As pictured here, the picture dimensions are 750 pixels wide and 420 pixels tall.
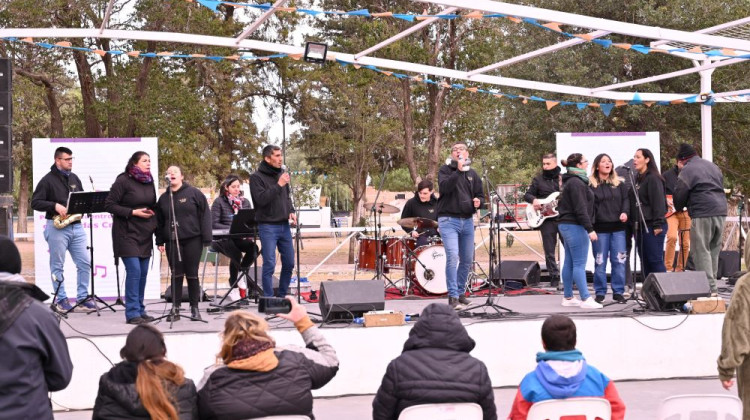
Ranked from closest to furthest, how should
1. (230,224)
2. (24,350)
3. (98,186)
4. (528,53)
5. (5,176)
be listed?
(24,350) < (5,176) < (528,53) < (230,224) < (98,186)

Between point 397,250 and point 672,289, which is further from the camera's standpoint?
point 397,250

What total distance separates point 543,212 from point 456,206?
2199mm

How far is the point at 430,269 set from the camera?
11461 mm

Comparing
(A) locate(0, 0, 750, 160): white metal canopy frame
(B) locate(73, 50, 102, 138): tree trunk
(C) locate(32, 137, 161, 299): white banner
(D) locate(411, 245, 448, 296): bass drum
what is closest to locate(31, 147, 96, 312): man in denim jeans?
(C) locate(32, 137, 161, 299): white banner

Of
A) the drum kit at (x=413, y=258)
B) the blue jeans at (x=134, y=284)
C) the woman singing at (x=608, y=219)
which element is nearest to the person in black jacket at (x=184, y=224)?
the blue jeans at (x=134, y=284)

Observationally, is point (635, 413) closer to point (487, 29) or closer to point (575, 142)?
point (575, 142)

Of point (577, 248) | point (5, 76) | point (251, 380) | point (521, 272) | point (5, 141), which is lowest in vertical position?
point (521, 272)

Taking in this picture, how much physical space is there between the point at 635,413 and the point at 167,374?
436 centimetres

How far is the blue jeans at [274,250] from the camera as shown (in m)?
9.15

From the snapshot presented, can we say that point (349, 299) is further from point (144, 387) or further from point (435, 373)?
point (144, 387)

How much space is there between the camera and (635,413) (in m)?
7.04

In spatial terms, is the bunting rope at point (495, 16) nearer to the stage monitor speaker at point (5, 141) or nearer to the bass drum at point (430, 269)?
the stage monitor speaker at point (5, 141)

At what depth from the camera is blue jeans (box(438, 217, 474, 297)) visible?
30.7ft

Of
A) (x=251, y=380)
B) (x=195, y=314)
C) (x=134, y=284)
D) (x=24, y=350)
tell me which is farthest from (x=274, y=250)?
(x=24, y=350)
